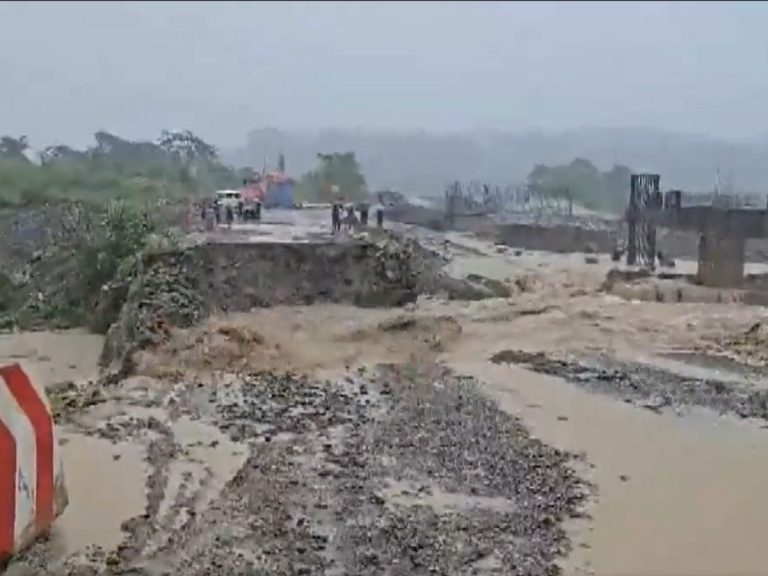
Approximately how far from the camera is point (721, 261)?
55.6ft

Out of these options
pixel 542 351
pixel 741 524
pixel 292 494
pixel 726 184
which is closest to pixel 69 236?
pixel 542 351

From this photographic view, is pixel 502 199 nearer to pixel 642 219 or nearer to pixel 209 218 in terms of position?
pixel 642 219

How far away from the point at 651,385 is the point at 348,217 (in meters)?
11.9

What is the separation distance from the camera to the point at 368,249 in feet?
52.7

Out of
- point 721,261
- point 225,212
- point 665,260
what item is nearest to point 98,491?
point 721,261

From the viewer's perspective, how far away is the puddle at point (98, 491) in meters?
4.77

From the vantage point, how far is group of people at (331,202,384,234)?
19.5 metres

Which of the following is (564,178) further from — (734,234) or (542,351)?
(542,351)

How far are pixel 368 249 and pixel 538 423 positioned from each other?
8.46m

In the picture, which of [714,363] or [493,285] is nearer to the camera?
[714,363]

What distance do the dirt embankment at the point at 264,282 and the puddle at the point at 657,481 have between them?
5458 millimetres

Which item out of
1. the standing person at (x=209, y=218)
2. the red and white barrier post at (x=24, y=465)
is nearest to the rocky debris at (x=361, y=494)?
the red and white barrier post at (x=24, y=465)

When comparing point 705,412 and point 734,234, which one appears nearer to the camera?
point 705,412

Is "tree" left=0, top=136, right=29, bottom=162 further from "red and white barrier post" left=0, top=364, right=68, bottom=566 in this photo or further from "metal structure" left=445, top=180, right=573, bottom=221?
"red and white barrier post" left=0, top=364, right=68, bottom=566
